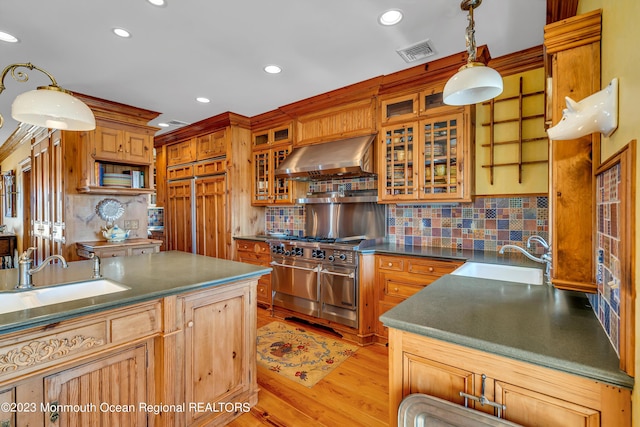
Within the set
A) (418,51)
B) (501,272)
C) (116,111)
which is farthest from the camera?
(116,111)

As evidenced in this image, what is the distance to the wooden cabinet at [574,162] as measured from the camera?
3.81 feet

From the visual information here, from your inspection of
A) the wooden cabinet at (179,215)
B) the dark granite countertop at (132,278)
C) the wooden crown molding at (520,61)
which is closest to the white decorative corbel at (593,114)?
the dark granite countertop at (132,278)

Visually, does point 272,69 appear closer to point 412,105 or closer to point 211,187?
point 412,105

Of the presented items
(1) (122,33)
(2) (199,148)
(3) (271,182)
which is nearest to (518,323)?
(1) (122,33)

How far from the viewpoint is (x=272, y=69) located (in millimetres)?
2926

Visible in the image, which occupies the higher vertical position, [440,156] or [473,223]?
[440,156]

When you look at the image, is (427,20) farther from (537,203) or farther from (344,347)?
(344,347)

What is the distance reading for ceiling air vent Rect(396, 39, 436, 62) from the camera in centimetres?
246

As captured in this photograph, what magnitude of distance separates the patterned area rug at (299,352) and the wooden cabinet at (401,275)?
20.6 inches

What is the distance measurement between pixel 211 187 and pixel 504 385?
4450mm

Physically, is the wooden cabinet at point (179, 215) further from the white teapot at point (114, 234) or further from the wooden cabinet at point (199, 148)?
the white teapot at point (114, 234)

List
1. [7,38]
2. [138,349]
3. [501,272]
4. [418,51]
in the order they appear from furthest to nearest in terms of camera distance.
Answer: [418,51] < [7,38] < [501,272] < [138,349]

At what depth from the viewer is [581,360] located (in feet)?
2.81

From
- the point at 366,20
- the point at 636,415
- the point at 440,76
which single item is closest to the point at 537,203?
the point at 440,76
